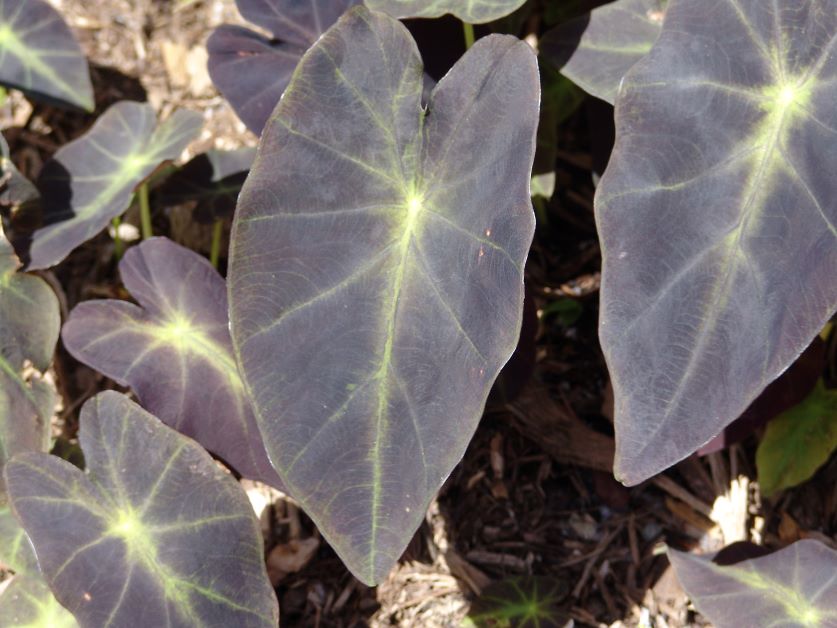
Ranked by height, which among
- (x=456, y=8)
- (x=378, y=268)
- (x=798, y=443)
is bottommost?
(x=798, y=443)

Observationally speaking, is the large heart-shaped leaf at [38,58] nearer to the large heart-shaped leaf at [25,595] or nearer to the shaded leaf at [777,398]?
the large heart-shaped leaf at [25,595]

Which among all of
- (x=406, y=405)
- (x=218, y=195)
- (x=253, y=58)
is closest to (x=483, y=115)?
(x=406, y=405)

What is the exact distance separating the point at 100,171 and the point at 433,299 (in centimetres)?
95

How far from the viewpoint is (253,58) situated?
5.68 ft

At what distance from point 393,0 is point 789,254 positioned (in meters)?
0.67

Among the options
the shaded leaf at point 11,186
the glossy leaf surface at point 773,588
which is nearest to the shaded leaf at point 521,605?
the glossy leaf surface at point 773,588

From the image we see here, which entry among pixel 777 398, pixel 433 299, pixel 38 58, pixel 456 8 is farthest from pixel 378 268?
pixel 38 58

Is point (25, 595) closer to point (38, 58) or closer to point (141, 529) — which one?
point (141, 529)

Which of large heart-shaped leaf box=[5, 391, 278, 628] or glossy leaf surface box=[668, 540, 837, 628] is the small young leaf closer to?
glossy leaf surface box=[668, 540, 837, 628]

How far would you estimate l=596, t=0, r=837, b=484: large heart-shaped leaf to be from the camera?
1.15 m

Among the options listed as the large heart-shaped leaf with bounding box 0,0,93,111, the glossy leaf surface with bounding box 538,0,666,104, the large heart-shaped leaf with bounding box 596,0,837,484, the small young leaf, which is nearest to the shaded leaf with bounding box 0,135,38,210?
the large heart-shaped leaf with bounding box 0,0,93,111

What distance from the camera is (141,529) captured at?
1436 mm

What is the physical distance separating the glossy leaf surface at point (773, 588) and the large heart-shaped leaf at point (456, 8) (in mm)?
886

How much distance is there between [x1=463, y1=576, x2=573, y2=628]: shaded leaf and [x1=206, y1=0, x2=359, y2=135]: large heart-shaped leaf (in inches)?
36.0
